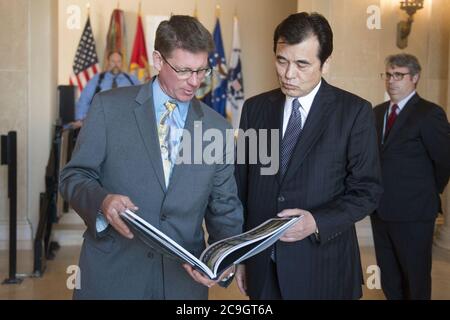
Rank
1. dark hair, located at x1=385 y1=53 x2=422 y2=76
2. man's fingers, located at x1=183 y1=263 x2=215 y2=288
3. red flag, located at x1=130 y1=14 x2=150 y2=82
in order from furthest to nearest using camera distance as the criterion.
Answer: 1. red flag, located at x1=130 y1=14 x2=150 y2=82
2. dark hair, located at x1=385 y1=53 x2=422 y2=76
3. man's fingers, located at x1=183 y1=263 x2=215 y2=288

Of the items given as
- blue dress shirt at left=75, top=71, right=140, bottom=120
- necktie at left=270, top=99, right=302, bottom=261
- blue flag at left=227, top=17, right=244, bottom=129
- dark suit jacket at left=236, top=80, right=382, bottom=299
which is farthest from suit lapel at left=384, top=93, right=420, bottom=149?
blue flag at left=227, top=17, right=244, bottom=129

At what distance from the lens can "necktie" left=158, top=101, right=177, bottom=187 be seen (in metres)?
2.34

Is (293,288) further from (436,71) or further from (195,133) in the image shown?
(436,71)

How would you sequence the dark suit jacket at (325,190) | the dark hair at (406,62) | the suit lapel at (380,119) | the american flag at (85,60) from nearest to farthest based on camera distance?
the dark suit jacket at (325,190), the dark hair at (406,62), the suit lapel at (380,119), the american flag at (85,60)

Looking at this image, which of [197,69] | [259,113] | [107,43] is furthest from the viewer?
[107,43]

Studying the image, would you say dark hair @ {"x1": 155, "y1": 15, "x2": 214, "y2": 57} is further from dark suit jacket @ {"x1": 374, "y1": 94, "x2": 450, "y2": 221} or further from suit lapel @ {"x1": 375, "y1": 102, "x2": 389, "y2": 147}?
suit lapel @ {"x1": 375, "y1": 102, "x2": 389, "y2": 147}

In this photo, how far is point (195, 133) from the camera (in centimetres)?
238

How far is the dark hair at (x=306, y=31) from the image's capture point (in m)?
2.49

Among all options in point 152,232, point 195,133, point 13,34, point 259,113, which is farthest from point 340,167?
point 13,34

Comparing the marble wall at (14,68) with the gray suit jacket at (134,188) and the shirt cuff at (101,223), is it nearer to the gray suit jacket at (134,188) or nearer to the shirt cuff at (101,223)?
the gray suit jacket at (134,188)

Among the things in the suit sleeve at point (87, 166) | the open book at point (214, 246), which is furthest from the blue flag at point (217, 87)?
the open book at point (214, 246)

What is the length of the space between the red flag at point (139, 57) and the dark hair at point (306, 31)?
7.28 meters

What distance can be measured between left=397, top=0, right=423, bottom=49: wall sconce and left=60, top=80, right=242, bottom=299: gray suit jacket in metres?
5.11

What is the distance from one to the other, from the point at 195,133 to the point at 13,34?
15.4ft
